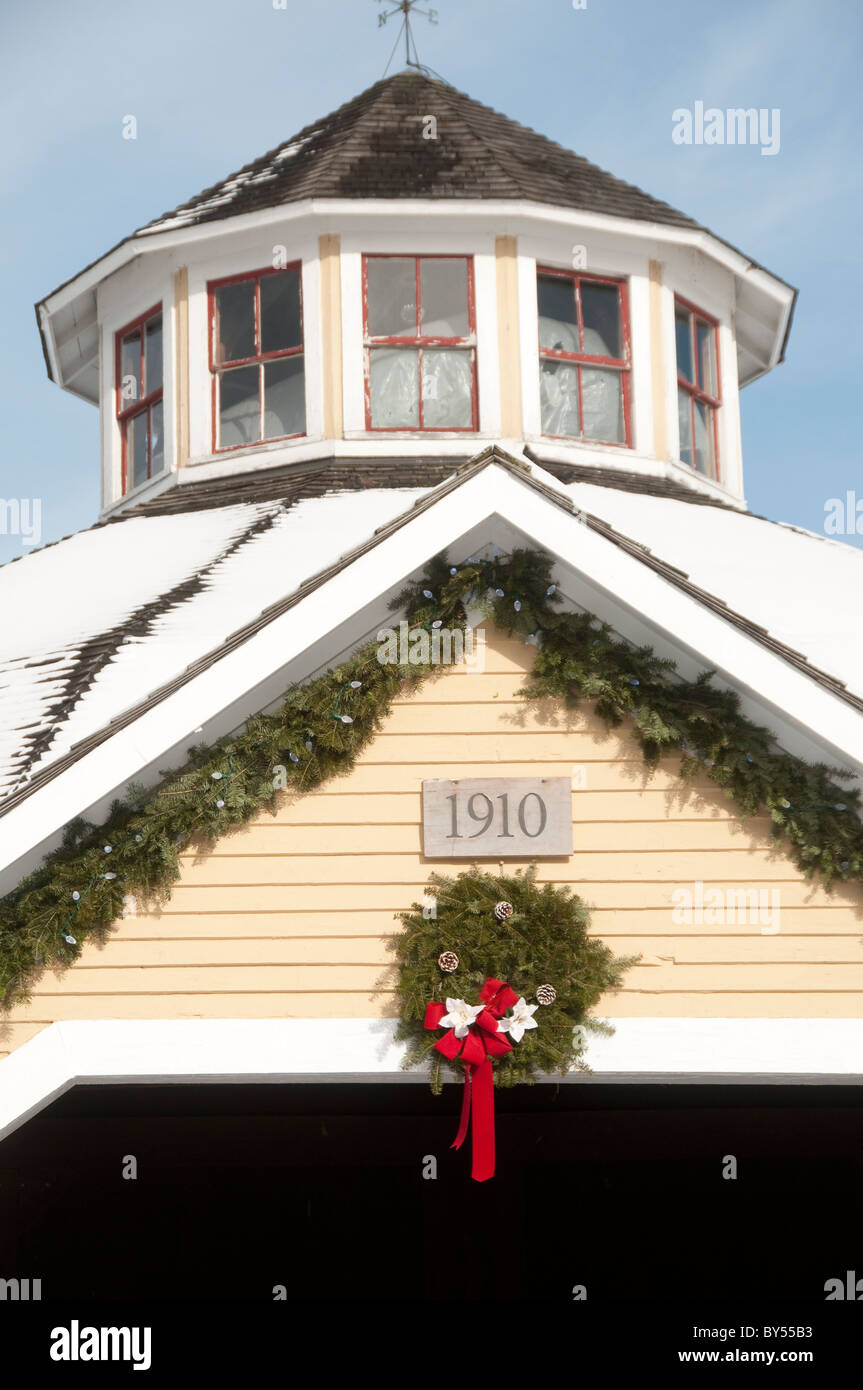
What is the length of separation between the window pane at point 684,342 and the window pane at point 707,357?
0.22 metres

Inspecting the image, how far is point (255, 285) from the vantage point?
1297cm

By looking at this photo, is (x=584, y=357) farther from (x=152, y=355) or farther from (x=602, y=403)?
(x=152, y=355)

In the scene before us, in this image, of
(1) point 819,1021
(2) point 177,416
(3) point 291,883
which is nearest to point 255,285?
(2) point 177,416

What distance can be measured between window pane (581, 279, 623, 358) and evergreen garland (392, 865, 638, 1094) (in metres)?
7.49

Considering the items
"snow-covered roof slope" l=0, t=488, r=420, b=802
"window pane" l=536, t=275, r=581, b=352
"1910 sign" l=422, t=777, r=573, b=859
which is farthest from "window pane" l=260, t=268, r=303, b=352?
"1910 sign" l=422, t=777, r=573, b=859

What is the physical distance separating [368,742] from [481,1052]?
55.9 inches

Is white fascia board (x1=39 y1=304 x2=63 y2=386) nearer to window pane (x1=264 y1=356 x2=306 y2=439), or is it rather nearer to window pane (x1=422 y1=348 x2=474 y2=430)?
window pane (x1=264 y1=356 x2=306 y2=439)

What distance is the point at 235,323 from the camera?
1302 centimetres

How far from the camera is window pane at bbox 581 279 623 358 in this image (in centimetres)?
1302

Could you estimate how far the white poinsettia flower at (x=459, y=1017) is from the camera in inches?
250

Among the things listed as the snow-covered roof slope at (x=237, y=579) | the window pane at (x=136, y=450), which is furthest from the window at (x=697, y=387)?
the window pane at (x=136, y=450)

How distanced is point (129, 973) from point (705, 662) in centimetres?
279
